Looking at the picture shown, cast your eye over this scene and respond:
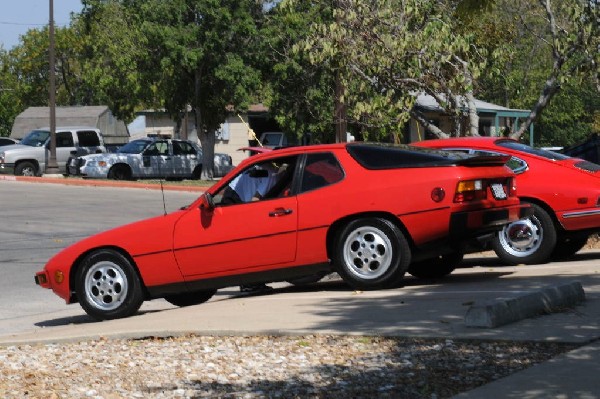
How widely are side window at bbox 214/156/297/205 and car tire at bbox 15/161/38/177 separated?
97.4ft

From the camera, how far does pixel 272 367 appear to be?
7352 mm

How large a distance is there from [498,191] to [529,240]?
7.03 ft

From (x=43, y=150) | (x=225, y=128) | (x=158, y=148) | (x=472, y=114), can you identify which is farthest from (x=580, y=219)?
(x=225, y=128)

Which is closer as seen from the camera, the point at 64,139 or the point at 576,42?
the point at 576,42

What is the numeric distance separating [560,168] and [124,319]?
211 inches

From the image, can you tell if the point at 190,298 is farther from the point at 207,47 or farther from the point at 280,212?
the point at 207,47

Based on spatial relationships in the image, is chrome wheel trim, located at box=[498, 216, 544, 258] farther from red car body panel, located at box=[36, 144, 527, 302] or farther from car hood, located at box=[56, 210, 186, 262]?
car hood, located at box=[56, 210, 186, 262]

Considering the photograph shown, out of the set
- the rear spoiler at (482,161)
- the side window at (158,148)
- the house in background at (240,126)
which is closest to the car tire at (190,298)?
the rear spoiler at (482,161)

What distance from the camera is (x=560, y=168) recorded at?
1277cm

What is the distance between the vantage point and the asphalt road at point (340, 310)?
26.9 ft

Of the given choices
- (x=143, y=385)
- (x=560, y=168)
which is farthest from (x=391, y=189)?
(x=143, y=385)

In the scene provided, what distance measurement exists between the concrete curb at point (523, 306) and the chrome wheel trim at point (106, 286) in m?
4.09

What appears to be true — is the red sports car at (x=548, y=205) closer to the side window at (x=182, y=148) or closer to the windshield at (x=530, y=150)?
the windshield at (x=530, y=150)

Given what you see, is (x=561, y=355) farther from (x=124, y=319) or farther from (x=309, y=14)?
(x=309, y=14)
